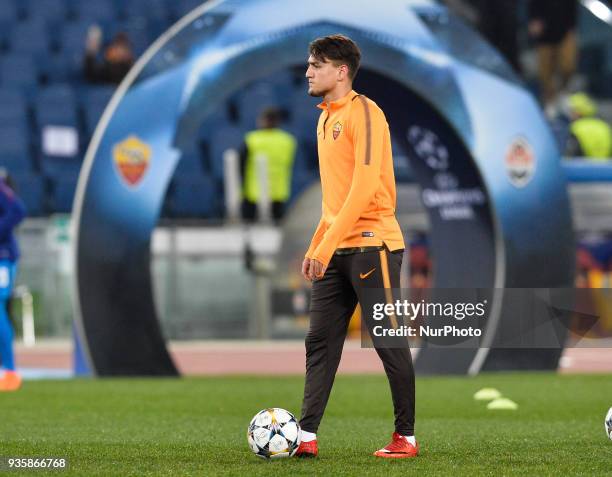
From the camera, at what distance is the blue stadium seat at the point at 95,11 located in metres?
23.0

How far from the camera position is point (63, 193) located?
1945 cm

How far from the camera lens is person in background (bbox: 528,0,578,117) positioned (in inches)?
848

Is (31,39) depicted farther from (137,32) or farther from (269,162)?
(269,162)

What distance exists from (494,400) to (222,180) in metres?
10.5

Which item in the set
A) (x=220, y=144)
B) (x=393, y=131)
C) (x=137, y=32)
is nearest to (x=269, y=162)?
(x=220, y=144)

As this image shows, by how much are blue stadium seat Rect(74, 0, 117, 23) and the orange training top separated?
17215 millimetres

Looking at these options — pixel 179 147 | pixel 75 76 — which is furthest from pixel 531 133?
pixel 75 76

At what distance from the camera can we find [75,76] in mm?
21672

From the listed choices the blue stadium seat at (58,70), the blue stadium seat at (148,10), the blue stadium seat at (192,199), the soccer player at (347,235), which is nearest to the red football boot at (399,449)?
the soccer player at (347,235)

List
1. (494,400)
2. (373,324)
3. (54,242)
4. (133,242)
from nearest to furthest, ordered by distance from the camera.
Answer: (373,324) → (494,400) → (133,242) → (54,242)

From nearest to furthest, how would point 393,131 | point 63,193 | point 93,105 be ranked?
point 393,131 < point 63,193 < point 93,105

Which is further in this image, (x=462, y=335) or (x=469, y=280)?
(x=469, y=280)

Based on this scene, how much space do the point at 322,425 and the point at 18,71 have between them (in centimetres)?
1394

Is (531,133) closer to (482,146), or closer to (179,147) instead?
(482,146)
